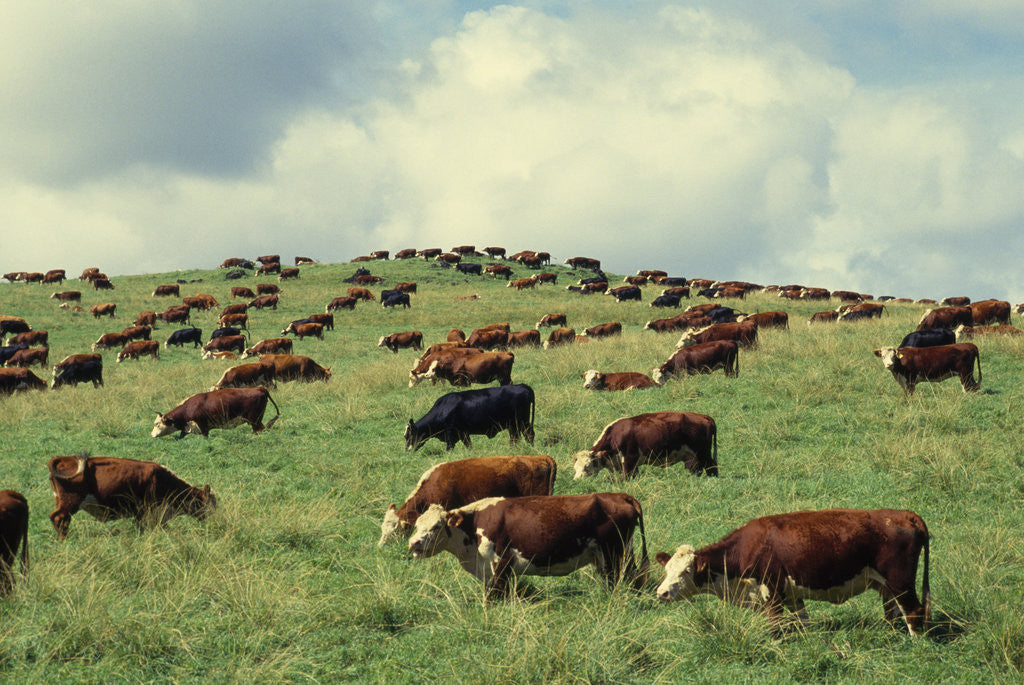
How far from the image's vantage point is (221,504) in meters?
8.90

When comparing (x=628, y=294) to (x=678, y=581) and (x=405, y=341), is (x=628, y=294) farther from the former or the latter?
(x=678, y=581)

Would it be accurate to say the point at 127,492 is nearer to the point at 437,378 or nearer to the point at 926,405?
the point at 437,378

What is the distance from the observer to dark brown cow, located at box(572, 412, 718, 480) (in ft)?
33.3

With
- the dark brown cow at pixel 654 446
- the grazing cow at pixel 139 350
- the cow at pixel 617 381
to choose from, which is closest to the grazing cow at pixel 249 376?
the cow at pixel 617 381

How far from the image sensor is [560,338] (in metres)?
26.6

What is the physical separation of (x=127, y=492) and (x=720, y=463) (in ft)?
26.3

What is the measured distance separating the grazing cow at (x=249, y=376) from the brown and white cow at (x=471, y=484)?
491 inches

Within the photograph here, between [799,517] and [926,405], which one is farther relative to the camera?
[926,405]

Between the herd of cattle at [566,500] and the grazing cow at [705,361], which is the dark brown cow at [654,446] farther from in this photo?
the grazing cow at [705,361]

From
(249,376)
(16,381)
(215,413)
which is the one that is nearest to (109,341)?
(16,381)

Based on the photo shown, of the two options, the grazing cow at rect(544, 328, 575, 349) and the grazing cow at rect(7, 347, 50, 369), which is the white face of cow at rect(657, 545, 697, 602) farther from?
the grazing cow at rect(7, 347, 50, 369)

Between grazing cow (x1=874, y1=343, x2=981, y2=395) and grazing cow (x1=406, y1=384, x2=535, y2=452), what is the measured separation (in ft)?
23.8

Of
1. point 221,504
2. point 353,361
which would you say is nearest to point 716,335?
point 353,361

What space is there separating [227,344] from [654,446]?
24165 millimetres
